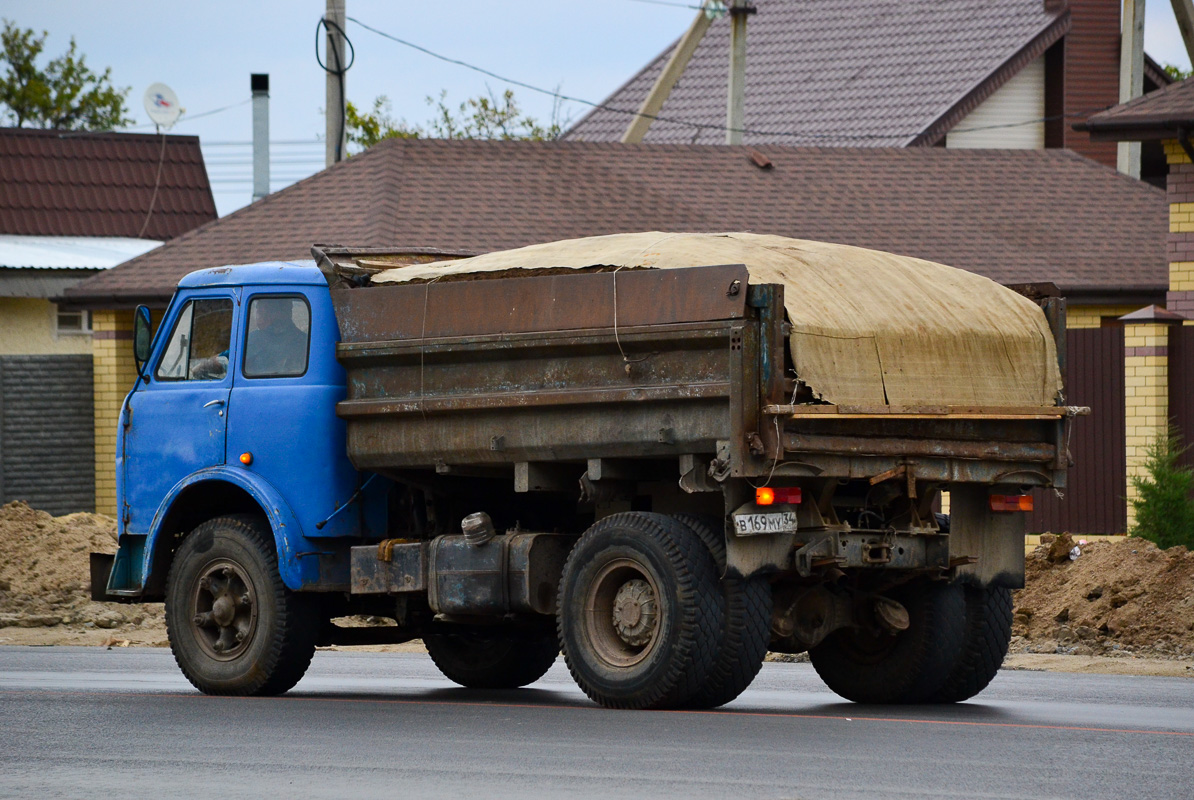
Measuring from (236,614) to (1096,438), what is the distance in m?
11.2

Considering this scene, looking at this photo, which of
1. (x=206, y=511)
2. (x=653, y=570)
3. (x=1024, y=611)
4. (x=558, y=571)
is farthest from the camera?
(x=1024, y=611)

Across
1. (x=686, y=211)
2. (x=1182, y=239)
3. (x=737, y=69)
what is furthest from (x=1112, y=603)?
(x=737, y=69)

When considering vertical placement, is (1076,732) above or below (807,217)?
below

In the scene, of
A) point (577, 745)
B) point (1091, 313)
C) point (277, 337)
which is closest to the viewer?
point (577, 745)

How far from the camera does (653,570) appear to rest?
35.6 ft

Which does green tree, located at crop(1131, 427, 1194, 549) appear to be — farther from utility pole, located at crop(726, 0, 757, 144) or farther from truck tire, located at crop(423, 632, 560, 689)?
utility pole, located at crop(726, 0, 757, 144)

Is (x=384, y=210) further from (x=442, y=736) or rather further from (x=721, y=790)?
(x=721, y=790)

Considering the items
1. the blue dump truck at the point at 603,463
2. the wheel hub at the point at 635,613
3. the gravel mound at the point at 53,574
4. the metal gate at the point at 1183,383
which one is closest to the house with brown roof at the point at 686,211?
the gravel mound at the point at 53,574

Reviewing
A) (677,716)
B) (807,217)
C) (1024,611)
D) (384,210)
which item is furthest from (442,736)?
(807,217)

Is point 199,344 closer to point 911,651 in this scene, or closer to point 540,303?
point 540,303

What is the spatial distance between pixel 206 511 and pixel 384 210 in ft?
41.3

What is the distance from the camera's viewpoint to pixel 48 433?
26.3m

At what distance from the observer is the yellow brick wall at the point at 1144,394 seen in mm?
20281

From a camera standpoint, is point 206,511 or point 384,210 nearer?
point 206,511
